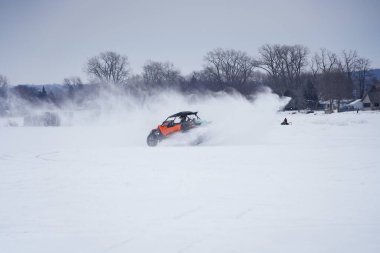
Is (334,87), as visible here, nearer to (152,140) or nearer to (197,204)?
(152,140)

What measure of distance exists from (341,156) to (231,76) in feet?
287

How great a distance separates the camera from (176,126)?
17984 mm

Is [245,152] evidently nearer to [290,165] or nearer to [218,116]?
[290,165]

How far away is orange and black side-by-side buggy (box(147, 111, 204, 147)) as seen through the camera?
17764 mm

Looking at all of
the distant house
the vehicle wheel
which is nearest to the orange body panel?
the vehicle wheel

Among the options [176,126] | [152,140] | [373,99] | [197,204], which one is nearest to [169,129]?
[176,126]

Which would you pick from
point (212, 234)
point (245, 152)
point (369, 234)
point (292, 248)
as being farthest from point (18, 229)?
point (245, 152)

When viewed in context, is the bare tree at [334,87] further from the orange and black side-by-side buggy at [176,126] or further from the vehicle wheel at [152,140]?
the vehicle wheel at [152,140]

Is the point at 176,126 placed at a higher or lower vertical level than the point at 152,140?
higher

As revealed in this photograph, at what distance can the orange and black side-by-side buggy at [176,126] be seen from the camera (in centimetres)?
1776

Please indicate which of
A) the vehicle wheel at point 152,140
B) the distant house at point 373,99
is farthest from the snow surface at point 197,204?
the distant house at point 373,99

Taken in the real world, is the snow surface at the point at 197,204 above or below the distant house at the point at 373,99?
below

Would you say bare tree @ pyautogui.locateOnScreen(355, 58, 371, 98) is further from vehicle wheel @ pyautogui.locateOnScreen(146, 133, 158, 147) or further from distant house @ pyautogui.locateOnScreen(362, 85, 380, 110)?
vehicle wheel @ pyautogui.locateOnScreen(146, 133, 158, 147)

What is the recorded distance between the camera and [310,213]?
18.0 ft
